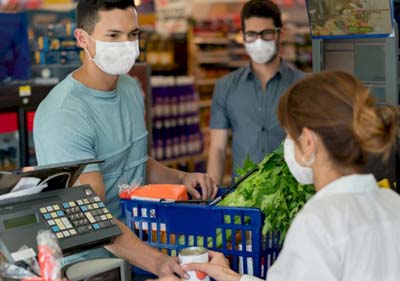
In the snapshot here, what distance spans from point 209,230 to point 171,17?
29.2ft

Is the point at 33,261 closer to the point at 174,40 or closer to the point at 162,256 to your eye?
the point at 162,256

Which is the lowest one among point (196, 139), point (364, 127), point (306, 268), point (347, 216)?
point (196, 139)

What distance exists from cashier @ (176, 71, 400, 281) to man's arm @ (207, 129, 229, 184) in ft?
9.30

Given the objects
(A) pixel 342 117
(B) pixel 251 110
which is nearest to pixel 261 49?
(B) pixel 251 110

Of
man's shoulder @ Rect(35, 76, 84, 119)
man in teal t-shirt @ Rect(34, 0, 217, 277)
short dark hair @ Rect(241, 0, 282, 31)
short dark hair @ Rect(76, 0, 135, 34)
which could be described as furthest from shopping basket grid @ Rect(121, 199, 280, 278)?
short dark hair @ Rect(241, 0, 282, 31)

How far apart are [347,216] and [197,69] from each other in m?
8.14

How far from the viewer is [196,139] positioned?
29.1ft

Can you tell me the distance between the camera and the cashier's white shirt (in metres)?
1.95

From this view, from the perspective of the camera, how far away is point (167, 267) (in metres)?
2.37

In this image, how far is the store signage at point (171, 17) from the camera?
10.6 m

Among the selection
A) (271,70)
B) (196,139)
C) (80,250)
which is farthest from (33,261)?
(196,139)

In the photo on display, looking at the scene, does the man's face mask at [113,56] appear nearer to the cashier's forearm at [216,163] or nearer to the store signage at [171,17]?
the cashier's forearm at [216,163]

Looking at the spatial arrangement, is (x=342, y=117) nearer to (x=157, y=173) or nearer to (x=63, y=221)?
(x=63, y=221)

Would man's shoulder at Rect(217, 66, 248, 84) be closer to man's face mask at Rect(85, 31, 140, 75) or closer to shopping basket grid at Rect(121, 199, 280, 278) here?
→ man's face mask at Rect(85, 31, 140, 75)
